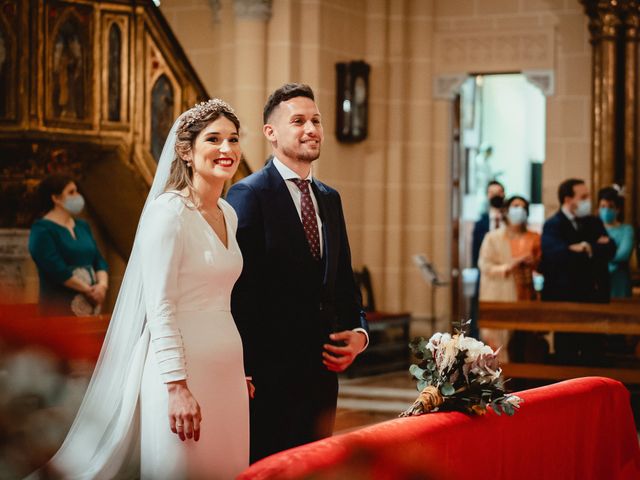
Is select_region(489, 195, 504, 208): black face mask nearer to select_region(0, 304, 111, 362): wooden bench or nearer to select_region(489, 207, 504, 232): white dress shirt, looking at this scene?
select_region(489, 207, 504, 232): white dress shirt

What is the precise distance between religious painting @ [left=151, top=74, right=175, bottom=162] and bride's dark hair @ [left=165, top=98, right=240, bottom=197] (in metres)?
5.84

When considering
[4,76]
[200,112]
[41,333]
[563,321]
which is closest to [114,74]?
[4,76]

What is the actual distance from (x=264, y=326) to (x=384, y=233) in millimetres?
8168

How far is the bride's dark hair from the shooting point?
2609mm

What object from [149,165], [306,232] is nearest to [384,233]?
[149,165]

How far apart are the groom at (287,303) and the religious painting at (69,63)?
5.04m

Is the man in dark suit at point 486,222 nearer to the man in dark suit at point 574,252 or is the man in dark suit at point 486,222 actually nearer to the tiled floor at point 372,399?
the tiled floor at point 372,399

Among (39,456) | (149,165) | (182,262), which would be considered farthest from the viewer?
(149,165)

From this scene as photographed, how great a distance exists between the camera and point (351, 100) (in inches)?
422

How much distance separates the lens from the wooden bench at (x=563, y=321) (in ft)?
22.6

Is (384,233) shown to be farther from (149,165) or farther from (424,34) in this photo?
(149,165)

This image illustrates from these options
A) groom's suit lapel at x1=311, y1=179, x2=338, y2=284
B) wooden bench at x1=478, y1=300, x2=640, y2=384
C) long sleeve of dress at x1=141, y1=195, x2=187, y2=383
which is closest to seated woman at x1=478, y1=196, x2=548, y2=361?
wooden bench at x1=478, y1=300, x2=640, y2=384

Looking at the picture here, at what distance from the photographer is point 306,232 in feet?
10.5

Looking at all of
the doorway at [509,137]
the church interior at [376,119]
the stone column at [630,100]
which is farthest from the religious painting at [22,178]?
the doorway at [509,137]
